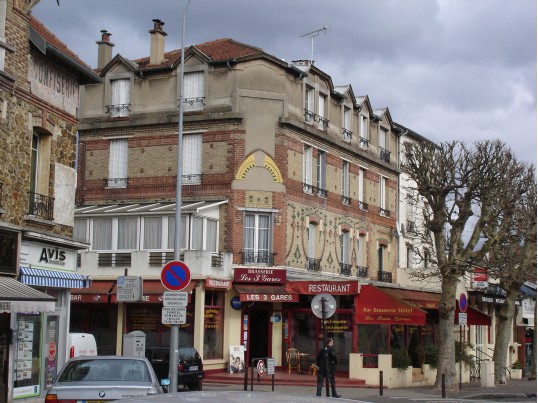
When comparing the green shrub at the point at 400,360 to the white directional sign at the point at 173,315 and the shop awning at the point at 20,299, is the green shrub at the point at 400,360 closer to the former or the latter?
the white directional sign at the point at 173,315

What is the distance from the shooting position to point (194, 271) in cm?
3434

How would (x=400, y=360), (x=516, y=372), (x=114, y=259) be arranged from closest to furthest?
(x=400, y=360)
(x=114, y=259)
(x=516, y=372)

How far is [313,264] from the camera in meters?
39.0

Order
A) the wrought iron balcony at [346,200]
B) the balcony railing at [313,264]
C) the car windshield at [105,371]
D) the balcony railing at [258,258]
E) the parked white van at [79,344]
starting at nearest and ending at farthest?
the car windshield at [105,371] < the parked white van at [79,344] < the balcony railing at [258,258] < the balcony railing at [313,264] < the wrought iron balcony at [346,200]

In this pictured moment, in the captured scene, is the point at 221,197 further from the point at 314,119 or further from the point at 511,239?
the point at 511,239

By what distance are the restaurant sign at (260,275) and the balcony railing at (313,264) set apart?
9.08ft

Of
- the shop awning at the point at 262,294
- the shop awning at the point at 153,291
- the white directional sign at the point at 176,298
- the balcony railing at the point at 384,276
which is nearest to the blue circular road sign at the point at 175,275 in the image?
the white directional sign at the point at 176,298

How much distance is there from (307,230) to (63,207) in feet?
58.0

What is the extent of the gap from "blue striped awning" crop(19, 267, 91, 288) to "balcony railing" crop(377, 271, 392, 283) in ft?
77.4

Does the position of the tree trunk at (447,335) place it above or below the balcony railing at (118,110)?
below

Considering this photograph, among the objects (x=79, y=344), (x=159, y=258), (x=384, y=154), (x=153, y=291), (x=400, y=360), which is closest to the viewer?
(x=79, y=344)

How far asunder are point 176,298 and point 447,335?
16624mm

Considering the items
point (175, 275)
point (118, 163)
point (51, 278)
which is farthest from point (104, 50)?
point (175, 275)

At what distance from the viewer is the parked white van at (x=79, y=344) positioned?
24.0 m
